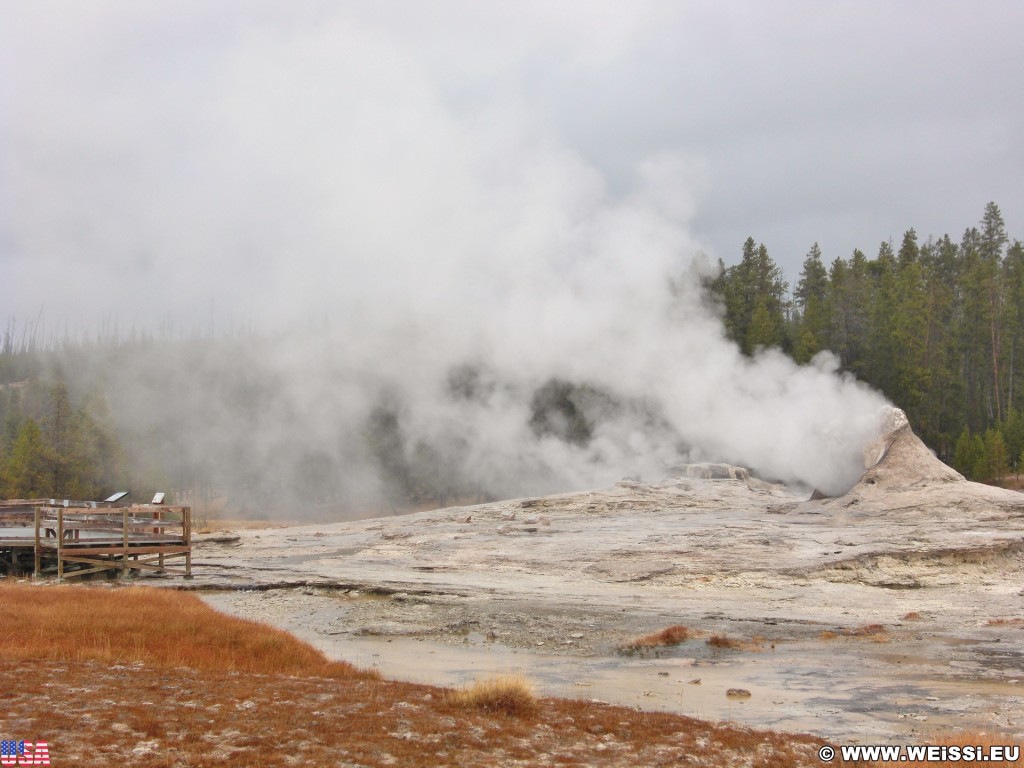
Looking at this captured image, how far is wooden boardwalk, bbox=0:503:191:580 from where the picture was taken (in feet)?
90.0

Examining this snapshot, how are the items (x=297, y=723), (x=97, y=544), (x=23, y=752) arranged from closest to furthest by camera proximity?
(x=23, y=752) < (x=297, y=723) < (x=97, y=544)

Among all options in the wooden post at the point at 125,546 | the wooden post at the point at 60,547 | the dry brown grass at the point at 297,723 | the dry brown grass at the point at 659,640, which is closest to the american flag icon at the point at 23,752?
the dry brown grass at the point at 297,723

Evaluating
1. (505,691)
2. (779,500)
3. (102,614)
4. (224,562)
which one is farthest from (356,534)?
(505,691)

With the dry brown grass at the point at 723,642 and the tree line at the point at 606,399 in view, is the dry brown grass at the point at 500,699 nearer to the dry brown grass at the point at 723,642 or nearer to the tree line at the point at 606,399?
the dry brown grass at the point at 723,642

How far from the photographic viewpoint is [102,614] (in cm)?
1750

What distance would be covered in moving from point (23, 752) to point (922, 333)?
226ft

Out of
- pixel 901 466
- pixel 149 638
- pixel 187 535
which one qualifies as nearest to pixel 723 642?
pixel 149 638

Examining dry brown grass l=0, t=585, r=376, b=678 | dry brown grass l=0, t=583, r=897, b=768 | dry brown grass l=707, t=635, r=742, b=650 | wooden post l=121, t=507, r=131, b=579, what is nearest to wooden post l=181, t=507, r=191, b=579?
wooden post l=121, t=507, r=131, b=579

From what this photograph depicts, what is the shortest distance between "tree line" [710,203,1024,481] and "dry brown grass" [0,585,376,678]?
48793 mm

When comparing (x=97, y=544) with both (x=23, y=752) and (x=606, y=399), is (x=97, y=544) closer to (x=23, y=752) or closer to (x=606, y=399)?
(x=23, y=752)

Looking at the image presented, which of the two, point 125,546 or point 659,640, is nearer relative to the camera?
point 659,640

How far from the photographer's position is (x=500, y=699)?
1083cm

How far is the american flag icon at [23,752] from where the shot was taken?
7641mm

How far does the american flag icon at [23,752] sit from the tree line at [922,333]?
180 ft
